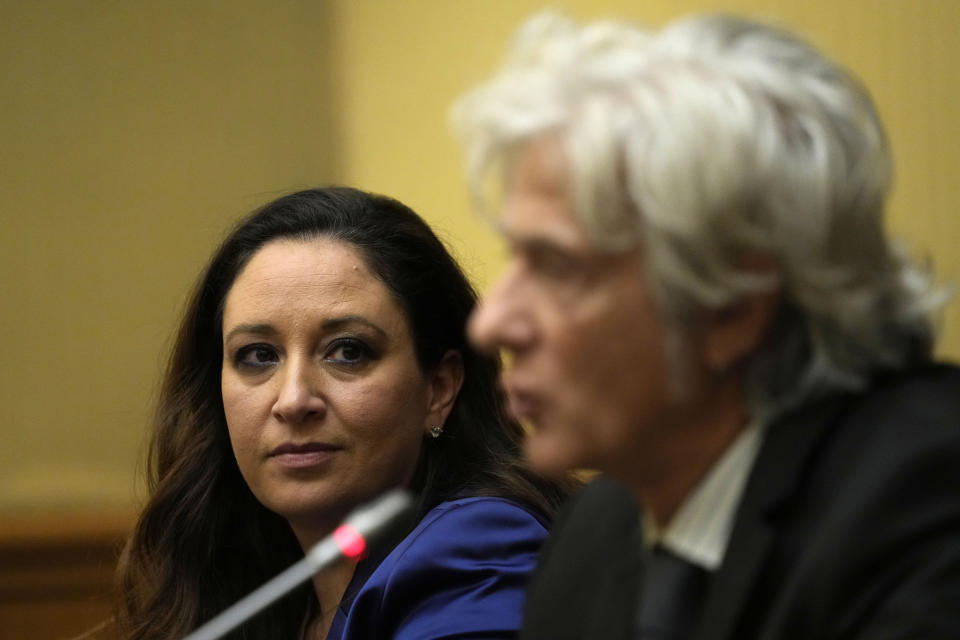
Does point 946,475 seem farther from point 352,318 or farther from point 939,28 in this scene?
point 939,28

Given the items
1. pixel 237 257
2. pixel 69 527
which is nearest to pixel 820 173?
pixel 237 257

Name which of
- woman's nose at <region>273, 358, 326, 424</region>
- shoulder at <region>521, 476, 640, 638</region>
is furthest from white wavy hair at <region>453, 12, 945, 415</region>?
woman's nose at <region>273, 358, 326, 424</region>

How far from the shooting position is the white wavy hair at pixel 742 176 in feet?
4.64

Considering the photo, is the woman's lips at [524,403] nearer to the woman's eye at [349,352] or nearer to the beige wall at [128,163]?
the woman's eye at [349,352]

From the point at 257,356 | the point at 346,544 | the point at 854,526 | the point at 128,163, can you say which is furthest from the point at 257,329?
the point at 128,163

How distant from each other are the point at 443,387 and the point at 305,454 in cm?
35

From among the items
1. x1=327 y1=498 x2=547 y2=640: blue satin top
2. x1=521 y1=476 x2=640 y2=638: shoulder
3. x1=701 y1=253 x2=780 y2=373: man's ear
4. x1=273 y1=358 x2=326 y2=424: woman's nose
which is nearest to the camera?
x1=701 y1=253 x2=780 y2=373: man's ear

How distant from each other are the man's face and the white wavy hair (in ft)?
0.10

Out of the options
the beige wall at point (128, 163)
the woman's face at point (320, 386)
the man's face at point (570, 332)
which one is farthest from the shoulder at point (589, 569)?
the beige wall at point (128, 163)

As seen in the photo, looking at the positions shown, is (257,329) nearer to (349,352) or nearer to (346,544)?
(349,352)

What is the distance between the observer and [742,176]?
4.63 ft

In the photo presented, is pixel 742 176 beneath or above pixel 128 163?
above

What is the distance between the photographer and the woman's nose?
8.36 ft

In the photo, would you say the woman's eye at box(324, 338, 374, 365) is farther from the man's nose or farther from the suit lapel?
the suit lapel
